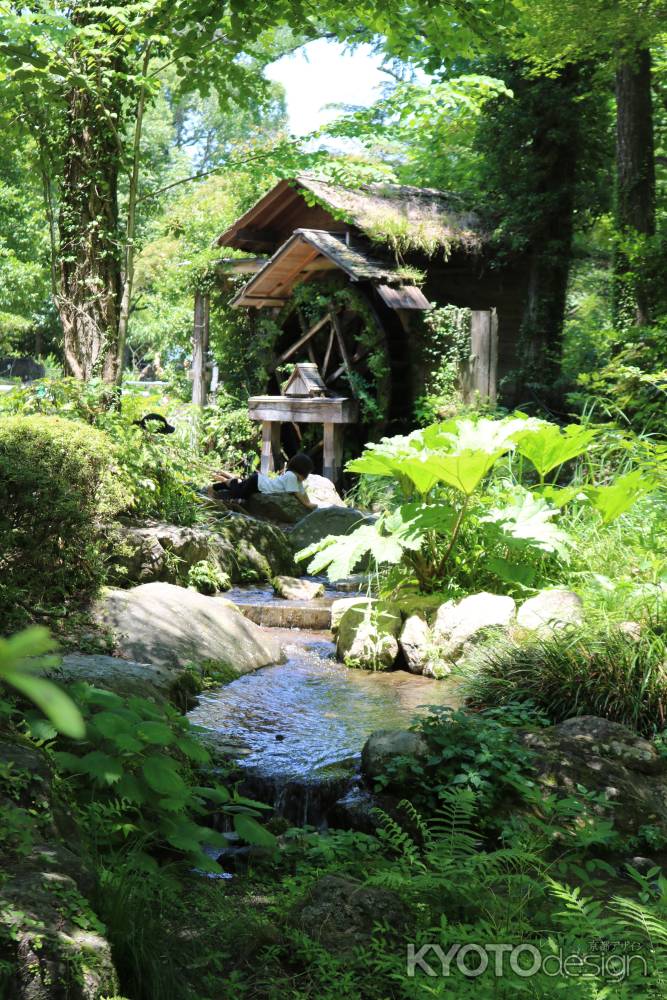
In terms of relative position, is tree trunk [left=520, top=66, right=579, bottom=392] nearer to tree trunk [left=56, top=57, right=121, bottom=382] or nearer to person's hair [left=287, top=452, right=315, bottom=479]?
person's hair [left=287, top=452, right=315, bottom=479]

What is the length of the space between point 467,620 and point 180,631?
6.42 feet

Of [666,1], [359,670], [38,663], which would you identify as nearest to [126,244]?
[359,670]

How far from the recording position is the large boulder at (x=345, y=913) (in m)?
2.75

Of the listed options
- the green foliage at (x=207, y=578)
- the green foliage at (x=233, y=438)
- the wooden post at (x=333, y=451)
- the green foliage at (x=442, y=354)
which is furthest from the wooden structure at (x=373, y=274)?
the green foliage at (x=207, y=578)

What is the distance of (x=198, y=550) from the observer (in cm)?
823

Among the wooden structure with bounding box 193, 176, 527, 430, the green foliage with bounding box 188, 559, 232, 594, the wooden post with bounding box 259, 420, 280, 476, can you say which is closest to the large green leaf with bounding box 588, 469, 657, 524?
the green foliage with bounding box 188, 559, 232, 594

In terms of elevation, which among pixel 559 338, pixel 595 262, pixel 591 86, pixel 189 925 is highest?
pixel 591 86

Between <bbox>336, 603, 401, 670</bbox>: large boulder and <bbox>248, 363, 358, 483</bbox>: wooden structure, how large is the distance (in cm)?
899

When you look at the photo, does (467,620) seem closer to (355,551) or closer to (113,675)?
(355,551)

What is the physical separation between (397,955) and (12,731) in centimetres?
134

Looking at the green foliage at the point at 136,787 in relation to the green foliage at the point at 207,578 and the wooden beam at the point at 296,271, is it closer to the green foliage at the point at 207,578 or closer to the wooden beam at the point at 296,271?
the green foliage at the point at 207,578

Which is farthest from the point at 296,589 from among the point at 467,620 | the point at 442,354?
the point at 442,354

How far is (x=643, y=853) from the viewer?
398 centimetres

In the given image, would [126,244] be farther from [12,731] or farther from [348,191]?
[348,191]
